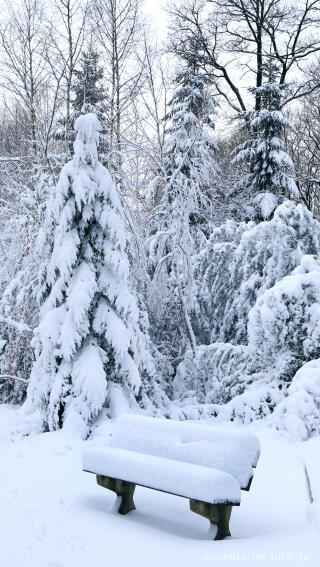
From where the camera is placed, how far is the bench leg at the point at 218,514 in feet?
12.0

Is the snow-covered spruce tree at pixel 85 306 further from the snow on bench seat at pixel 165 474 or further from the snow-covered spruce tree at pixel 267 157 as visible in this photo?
the snow-covered spruce tree at pixel 267 157

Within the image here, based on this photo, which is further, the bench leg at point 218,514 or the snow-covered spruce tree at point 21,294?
the snow-covered spruce tree at point 21,294

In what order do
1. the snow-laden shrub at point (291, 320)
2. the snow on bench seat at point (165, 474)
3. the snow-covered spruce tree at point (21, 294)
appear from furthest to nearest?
1. the snow-covered spruce tree at point (21, 294)
2. the snow-laden shrub at point (291, 320)
3. the snow on bench seat at point (165, 474)

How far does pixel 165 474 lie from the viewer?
3777 millimetres

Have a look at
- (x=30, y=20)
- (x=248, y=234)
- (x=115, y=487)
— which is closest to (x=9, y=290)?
(x=248, y=234)

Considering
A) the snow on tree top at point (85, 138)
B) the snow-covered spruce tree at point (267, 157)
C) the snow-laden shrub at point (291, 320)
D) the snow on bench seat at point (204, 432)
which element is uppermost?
the snow-covered spruce tree at point (267, 157)

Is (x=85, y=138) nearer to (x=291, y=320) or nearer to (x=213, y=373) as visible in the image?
(x=291, y=320)

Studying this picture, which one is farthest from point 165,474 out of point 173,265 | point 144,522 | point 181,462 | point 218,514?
point 173,265

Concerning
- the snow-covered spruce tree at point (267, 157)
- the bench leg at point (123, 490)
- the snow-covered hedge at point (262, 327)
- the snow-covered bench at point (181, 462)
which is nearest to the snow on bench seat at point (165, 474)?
the snow-covered bench at point (181, 462)

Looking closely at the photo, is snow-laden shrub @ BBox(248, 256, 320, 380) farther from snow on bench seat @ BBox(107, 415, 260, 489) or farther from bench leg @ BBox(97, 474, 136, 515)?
bench leg @ BBox(97, 474, 136, 515)

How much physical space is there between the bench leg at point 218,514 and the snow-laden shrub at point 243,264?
5.76 meters

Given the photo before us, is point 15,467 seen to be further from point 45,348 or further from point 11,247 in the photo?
point 11,247

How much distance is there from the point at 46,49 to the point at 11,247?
246 inches

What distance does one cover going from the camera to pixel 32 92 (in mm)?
14875
